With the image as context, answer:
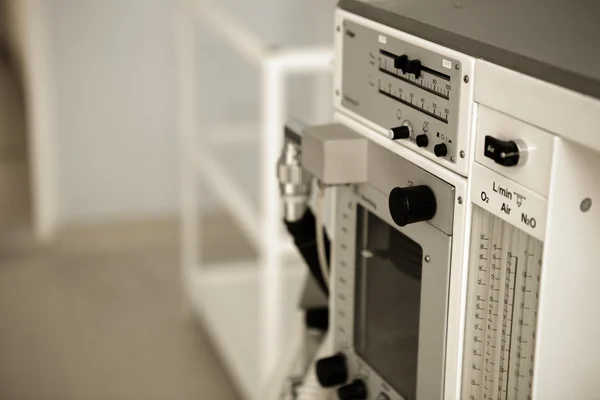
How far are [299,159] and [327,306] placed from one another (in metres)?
0.25

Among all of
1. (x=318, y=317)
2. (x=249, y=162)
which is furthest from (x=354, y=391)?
(x=249, y=162)

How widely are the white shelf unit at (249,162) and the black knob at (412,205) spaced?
552 mm

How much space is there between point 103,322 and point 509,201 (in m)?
2.34

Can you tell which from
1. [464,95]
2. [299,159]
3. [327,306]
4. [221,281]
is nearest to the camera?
[464,95]

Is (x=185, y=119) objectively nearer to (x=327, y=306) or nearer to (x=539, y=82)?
(x=327, y=306)

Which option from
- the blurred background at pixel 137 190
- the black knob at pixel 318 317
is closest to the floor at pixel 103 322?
the blurred background at pixel 137 190

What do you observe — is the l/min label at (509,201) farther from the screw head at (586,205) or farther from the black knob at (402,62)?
the black knob at (402,62)

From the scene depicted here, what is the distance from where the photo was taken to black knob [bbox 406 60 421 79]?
877 mm

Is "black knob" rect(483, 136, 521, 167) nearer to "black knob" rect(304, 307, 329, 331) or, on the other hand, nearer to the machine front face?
the machine front face

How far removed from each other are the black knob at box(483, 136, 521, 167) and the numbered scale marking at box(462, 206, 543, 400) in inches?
2.7

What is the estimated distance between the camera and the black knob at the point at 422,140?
884 millimetres

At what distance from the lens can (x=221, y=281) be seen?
2.76m

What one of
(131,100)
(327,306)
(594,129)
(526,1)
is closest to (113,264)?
(131,100)

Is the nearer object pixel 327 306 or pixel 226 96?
pixel 327 306
